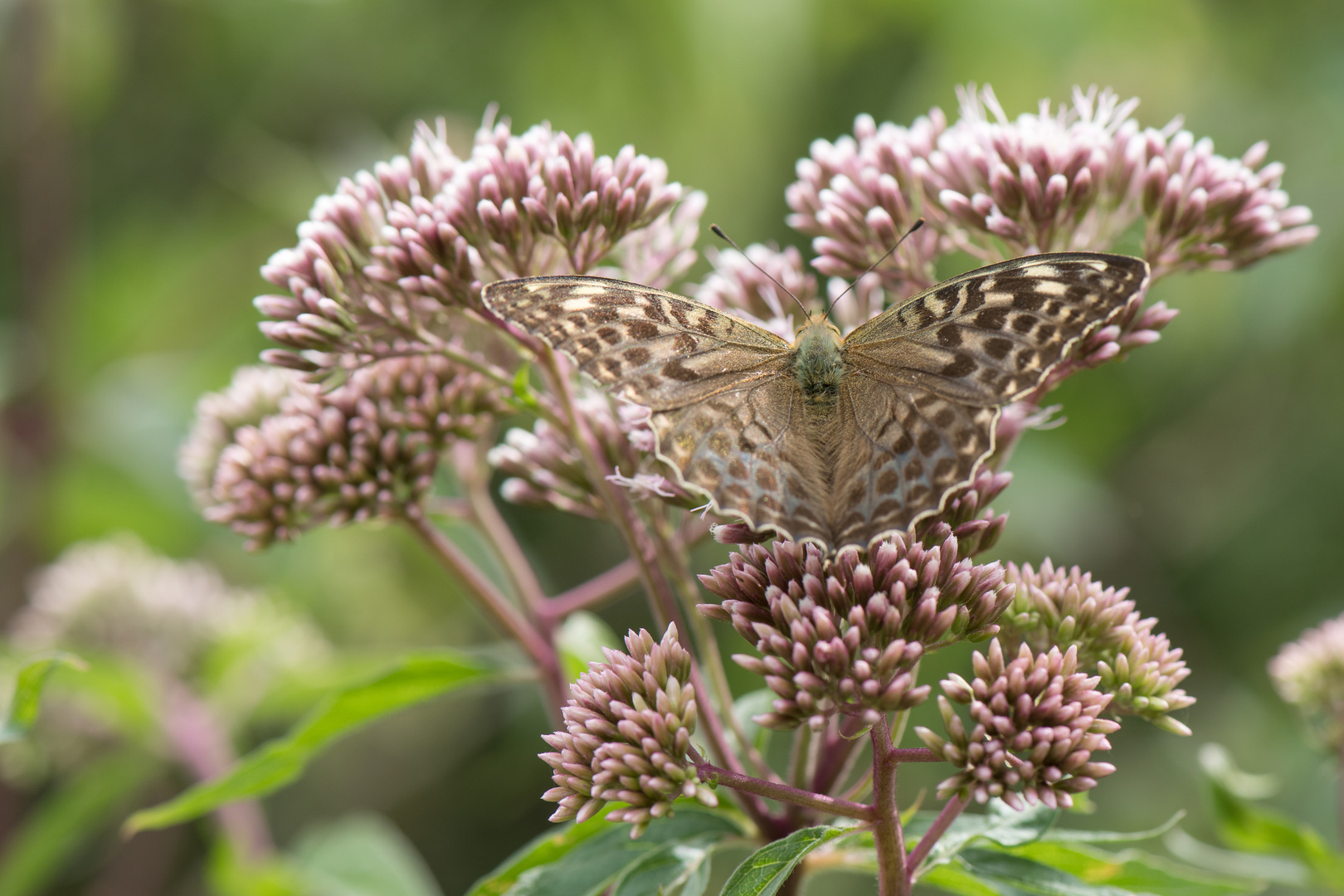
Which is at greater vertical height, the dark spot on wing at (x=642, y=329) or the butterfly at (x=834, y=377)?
the dark spot on wing at (x=642, y=329)

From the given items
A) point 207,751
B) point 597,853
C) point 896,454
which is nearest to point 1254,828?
point 896,454

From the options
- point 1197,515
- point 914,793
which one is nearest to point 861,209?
point 914,793

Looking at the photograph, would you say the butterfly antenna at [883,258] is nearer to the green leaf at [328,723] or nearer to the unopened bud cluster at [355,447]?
the unopened bud cluster at [355,447]

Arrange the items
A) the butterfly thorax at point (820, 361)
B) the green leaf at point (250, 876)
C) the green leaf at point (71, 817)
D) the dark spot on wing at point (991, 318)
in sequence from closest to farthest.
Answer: the dark spot on wing at point (991, 318) → the butterfly thorax at point (820, 361) → the green leaf at point (250, 876) → the green leaf at point (71, 817)

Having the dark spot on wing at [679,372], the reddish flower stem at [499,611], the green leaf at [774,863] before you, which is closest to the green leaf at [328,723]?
the reddish flower stem at [499,611]

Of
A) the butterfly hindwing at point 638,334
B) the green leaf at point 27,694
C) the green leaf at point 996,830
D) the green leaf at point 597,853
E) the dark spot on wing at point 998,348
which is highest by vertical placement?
the butterfly hindwing at point 638,334

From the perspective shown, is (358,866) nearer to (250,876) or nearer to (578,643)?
(250,876)

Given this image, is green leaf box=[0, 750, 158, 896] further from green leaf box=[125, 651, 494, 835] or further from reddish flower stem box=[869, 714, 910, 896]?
reddish flower stem box=[869, 714, 910, 896]
